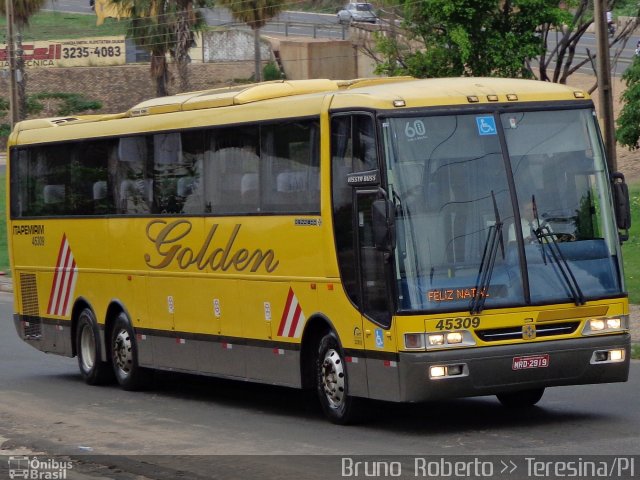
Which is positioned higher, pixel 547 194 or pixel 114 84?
pixel 114 84

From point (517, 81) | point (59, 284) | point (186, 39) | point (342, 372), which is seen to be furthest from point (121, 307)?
point (186, 39)

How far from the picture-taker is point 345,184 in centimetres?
1218

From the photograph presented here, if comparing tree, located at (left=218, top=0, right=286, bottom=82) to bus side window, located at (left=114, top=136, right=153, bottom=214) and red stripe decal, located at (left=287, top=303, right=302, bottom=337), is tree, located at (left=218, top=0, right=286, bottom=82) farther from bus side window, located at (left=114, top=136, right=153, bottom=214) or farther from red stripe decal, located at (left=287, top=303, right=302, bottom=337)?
red stripe decal, located at (left=287, top=303, right=302, bottom=337)

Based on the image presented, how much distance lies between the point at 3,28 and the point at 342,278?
285ft

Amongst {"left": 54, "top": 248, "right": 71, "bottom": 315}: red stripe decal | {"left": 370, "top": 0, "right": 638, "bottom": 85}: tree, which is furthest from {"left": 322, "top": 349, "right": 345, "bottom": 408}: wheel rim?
{"left": 370, "top": 0, "right": 638, "bottom": 85}: tree

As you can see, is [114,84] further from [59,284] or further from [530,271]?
[530,271]

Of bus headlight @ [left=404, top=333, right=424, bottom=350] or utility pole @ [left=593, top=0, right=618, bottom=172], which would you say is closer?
bus headlight @ [left=404, top=333, right=424, bottom=350]

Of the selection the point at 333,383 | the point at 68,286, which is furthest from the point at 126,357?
the point at 333,383

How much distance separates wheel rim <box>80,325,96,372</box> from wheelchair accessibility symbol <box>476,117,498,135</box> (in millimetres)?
7275

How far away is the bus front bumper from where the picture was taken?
11328 mm

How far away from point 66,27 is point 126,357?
82799 mm

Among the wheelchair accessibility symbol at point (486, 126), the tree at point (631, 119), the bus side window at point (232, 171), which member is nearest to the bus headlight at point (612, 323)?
the wheelchair accessibility symbol at point (486, 126)

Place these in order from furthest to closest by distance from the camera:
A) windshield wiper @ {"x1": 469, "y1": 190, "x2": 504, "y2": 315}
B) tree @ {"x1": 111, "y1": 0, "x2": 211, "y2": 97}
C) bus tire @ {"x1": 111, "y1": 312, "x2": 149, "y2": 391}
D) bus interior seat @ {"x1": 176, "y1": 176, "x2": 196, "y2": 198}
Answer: tree @ {"x1": 111, "y1": 0, "x2": 211, "y2": 97} → bus tire @ {"x1": 111, "y1": 312, "x2": 149, "y2": 391} → bus interior seat @ {"x1": 176, "y1": 176, "x2": 196, "y2": 198} → windshield wiper @ {"x1": 469, "y1": 190, "x2": 504, "y2": 315}

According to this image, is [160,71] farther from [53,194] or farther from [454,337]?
[454,337]
